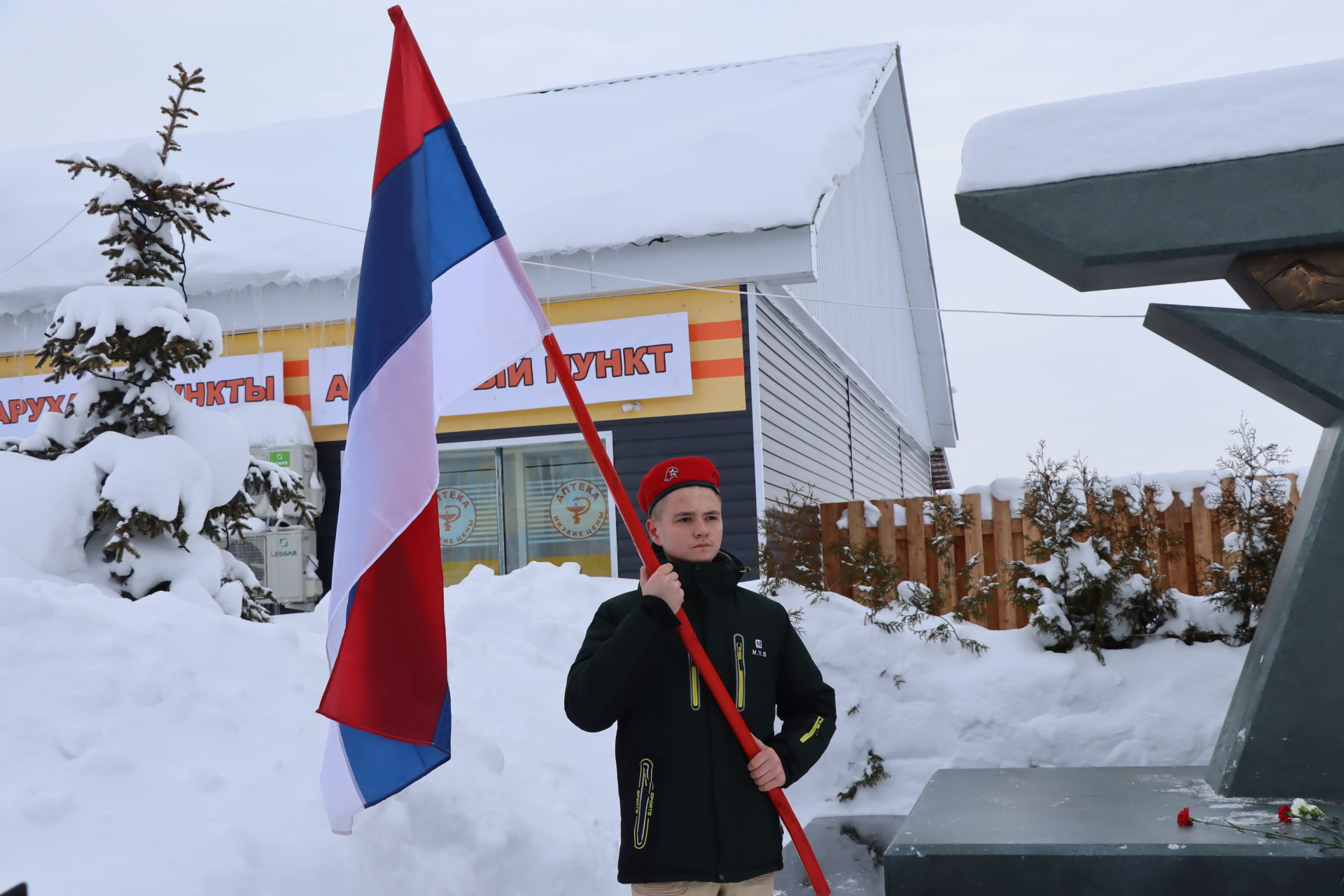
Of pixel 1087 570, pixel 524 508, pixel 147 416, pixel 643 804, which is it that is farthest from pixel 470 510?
pixel 643 804

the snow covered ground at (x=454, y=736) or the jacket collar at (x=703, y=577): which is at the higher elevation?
the jacket collar at (x=703, y=577)

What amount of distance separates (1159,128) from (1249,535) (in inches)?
130

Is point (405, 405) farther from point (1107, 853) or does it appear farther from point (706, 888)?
point (1107, 853)

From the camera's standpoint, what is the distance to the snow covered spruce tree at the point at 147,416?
274 inches

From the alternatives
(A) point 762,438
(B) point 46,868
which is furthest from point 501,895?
(A) point 762,438

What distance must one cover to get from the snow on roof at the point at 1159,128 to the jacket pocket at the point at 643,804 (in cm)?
255

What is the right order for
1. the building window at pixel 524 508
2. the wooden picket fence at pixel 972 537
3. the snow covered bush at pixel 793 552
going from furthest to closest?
1. the building window at pixel 524 508
2. the wooden picket fence at pixel 972 537
3. the snow covered bush at pixel 793 552

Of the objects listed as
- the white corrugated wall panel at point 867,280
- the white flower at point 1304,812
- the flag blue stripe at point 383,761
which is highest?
the white corrugated wall panel at point 867,280

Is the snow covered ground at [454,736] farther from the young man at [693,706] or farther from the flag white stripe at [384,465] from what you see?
the young man at [693,706]

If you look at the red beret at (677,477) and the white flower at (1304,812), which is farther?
the white flower at (1304,812)

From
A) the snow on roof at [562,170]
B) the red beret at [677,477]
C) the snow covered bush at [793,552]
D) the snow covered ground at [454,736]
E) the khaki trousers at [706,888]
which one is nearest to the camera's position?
the khaki trousers at [706,888]

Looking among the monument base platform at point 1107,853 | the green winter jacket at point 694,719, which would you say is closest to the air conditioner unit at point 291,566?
the monument base platform at point 1107,853

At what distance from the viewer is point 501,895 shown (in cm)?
390

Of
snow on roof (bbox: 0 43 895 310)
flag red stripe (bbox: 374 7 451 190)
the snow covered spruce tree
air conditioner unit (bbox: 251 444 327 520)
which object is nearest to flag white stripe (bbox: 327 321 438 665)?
flag red stripe (bbox: 374 7 451 190)
